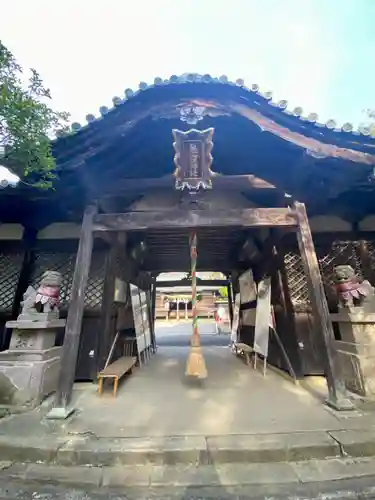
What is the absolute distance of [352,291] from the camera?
436cm

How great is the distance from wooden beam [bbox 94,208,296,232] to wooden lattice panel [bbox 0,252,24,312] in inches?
107

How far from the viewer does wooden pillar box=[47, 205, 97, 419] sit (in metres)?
3.47

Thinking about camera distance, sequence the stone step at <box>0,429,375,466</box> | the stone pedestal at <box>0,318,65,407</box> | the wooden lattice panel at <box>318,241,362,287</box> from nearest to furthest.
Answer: the stone step at <box>0,429,375,466</box>
the stone pedestal at <box>0,318,65,407</box>
the wooden lattice panel at <box>318,241,362,287</box>

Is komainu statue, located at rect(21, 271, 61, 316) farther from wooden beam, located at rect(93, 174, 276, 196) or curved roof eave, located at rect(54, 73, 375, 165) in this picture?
curved roof eave, located at rect(54, 73, 375, 165)

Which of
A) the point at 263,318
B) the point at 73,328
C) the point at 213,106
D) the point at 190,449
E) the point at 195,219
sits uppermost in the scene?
the point at 213,106

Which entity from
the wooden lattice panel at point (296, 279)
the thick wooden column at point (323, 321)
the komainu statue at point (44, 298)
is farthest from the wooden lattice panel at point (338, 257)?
the komainu statue at point (44, 298)

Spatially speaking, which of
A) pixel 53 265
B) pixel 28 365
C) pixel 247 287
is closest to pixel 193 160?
pixel 53 265

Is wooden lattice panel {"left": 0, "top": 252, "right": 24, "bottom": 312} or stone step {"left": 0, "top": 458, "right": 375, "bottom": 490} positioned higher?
wooden lattice panel {"left": 0, "top": 252, "right": 24, "bottom": 312}

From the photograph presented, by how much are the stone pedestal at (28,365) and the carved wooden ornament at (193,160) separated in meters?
3.25

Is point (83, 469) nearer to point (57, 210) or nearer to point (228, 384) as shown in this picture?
point (228, 384)

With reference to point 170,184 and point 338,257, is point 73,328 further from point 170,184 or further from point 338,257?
point 338,257

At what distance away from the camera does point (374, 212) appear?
221 inches

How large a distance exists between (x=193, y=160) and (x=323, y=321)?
3121mm

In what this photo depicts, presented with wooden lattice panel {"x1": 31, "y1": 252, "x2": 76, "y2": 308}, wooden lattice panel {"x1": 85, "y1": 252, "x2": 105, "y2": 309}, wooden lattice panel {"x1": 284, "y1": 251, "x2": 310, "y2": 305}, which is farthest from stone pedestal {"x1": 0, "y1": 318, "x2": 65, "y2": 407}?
wooden lattice panel {"x1": 284, "y1": 251, "x2": 310, "y2": 305}
